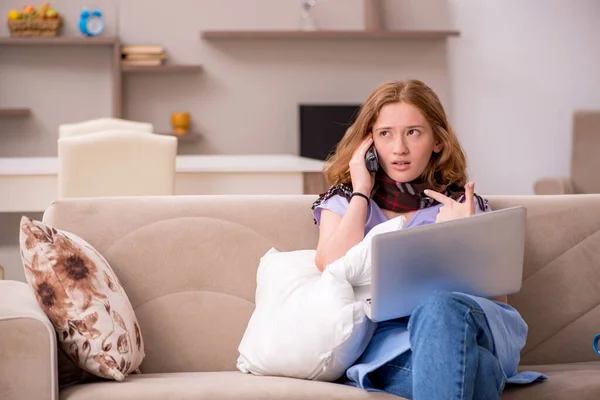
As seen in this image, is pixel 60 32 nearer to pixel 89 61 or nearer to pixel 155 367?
pixel 89 61

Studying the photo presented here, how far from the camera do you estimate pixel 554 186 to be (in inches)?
199

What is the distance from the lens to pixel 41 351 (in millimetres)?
1644

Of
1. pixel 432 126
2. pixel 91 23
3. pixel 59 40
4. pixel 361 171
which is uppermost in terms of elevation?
pixel 91 23

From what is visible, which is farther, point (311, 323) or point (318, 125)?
point (318, 125)

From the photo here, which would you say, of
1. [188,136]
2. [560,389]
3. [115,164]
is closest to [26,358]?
[560,389]

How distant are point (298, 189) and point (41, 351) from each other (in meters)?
2.23

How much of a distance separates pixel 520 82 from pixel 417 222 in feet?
14.6

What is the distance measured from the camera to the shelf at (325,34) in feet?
20.7

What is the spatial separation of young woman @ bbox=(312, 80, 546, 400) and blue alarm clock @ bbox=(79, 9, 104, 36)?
4.36 m

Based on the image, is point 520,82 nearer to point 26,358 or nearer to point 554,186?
point 554,186

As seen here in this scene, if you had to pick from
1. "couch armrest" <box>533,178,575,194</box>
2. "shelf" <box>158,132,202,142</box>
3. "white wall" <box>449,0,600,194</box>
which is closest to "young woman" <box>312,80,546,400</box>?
"couch armrest" <box>533,178,575,194</box>

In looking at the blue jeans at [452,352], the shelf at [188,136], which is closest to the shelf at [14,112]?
the shelf at [188,136]

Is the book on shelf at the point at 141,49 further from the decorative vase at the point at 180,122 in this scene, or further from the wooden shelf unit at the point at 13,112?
the wooden shelf unit at the point at 13,112

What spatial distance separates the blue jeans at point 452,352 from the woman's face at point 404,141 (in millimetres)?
529
